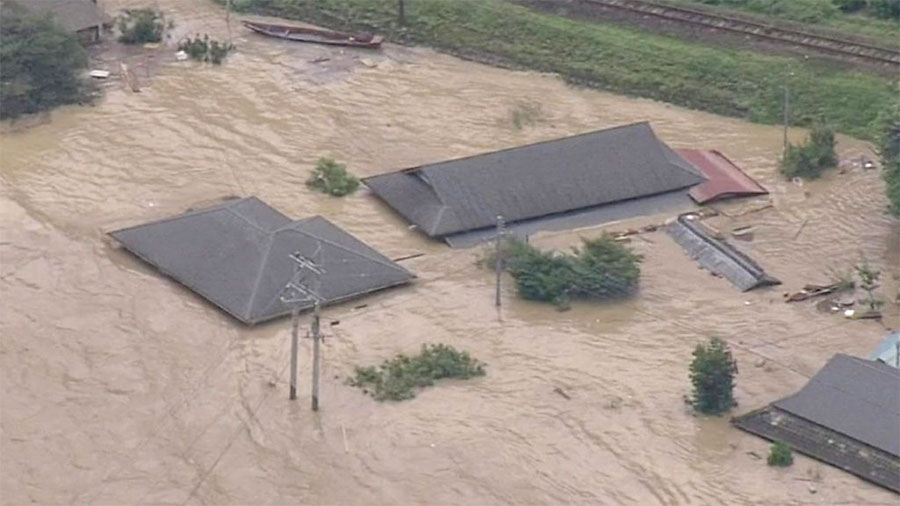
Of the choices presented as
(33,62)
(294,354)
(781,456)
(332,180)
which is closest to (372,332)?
(294,354)

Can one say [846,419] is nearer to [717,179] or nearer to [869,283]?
[869,283]

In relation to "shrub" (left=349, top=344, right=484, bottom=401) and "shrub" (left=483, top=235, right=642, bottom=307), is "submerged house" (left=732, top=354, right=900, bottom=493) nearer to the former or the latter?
"shrub" (left=349, top=344, right=484, bottom=401)

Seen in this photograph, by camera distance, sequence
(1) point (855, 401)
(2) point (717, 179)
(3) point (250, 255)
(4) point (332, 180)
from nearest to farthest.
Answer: (1) point (855, 401) < (3) point (250, 255) < (4) point (332, 180) < (2) point (717, 179)

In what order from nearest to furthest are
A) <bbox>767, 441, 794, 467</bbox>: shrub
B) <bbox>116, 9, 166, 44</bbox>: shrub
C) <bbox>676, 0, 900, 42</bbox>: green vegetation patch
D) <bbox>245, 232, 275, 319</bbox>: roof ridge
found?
<bbox>767, 441, 794, 467</bbox>: shrub, <bbox>245, 232, 275, 319</bbox>: roof ridge, <bbox>676, 0, 900, 42</bbox>: green vegetation patch, <bbox>116, 9, 166, 44</bbox>: shrub

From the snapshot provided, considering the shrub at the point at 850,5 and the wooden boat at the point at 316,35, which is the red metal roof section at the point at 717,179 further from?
the wooden boat at the point at 316,35

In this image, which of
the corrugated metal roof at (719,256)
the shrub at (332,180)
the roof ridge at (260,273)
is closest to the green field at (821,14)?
the corrugated metal roof at (719,256)

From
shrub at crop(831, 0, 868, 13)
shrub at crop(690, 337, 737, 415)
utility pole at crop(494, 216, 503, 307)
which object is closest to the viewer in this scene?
shrub at crop(690, 337, 737, 415)

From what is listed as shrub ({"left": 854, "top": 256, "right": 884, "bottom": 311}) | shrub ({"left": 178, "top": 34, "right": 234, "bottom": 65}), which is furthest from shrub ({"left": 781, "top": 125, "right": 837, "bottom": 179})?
shrub ({"left": 178, "top": 34, "right": 234, "bottom": 65})
